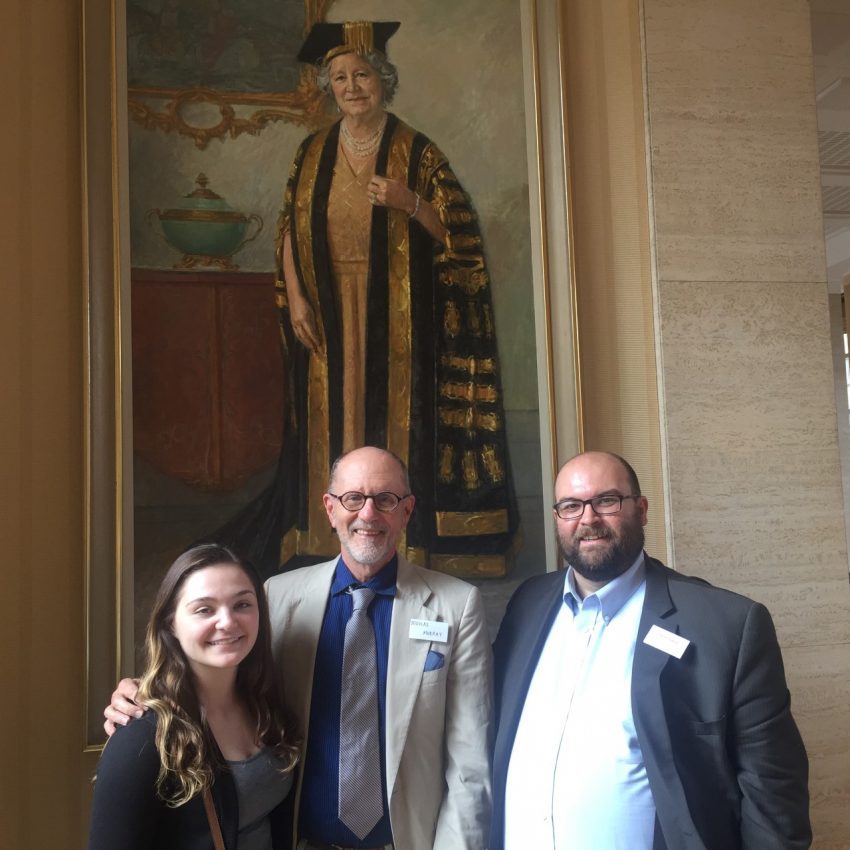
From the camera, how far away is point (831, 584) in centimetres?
430

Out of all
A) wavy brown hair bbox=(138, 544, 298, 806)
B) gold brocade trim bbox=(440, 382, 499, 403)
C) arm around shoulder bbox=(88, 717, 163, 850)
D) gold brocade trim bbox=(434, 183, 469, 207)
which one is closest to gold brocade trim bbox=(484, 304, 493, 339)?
gold brocade trim bbox=(440, 382, 499, 403)

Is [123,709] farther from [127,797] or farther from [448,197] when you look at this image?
[448,197]

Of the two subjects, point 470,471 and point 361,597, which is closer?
point 361,597

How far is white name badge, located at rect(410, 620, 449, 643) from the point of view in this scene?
2988 mm

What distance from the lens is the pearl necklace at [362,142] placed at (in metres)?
4.06

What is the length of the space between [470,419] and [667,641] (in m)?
1.52

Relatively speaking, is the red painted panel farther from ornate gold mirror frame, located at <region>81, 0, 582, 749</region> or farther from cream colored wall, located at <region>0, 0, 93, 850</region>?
cream colored wall, located at <region>0, 0, 93, 850</region>

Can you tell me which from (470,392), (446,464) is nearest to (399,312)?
(470,392)

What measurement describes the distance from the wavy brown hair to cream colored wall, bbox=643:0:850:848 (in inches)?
85.0

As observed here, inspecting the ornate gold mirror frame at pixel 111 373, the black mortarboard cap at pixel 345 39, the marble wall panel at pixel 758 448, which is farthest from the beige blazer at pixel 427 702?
the black mortarboard cap at pixel 345 39

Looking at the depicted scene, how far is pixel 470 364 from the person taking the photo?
410 cm

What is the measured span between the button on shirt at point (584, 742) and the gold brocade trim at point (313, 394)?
47.0 inches

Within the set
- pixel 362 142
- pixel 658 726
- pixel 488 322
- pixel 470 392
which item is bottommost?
pixel 658 726

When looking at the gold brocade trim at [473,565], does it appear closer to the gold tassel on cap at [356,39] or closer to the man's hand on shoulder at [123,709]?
the man's hand on shoulder at [123,709]
